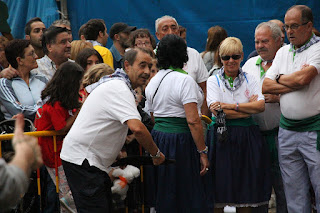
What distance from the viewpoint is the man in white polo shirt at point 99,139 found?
13.8 feet

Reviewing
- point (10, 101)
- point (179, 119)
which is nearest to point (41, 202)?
point (10, 101)

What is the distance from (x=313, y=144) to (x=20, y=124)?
3.34m

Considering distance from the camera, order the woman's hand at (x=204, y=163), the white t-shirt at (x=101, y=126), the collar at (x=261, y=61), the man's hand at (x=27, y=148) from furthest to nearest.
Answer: the collar at (x=261, y=61) < the woman's hand at (x=204, y=163) < the white t-shirt at (x=101, y=126) < the man's hand at (x=27, y=148)

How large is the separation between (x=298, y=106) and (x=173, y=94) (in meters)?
1.26

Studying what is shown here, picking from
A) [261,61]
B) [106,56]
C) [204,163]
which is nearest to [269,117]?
[261,61]

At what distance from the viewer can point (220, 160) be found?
553cm

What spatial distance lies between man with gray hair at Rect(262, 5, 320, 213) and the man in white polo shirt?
65.3 inches

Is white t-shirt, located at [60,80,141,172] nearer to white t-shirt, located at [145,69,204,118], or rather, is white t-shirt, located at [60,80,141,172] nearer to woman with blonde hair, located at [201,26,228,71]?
white t-shirt, located at [145,69,204,118]

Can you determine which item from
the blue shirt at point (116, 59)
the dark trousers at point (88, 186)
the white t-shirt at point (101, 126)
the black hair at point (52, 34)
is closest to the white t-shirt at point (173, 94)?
the white t-shirt at point (101, 126)

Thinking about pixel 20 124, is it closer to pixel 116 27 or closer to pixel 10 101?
pixel 10 101

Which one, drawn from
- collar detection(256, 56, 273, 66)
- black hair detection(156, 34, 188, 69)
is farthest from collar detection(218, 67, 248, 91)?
black hair detection(156, 34, 188, 69)

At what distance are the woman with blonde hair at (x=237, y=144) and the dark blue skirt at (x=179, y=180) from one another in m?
0.41

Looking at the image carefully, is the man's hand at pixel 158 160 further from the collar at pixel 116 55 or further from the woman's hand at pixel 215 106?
the collar at pixel 116 55

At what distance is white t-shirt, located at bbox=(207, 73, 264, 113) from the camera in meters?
5.56
